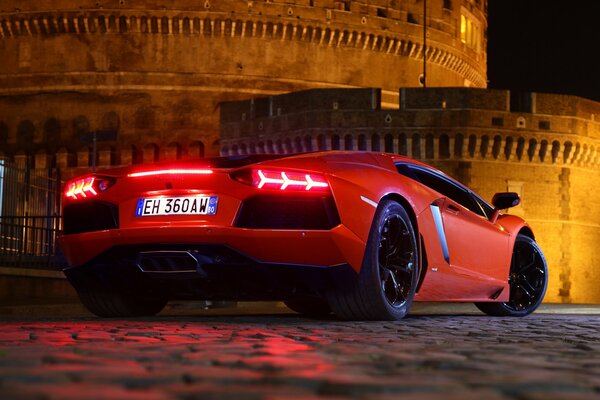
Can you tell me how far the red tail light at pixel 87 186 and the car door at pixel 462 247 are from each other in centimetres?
195

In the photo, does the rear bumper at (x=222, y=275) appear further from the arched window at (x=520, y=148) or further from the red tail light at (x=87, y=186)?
the arched window at (x=520, y=148)

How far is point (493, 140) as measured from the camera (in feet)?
99.1

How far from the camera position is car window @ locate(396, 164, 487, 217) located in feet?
22.0

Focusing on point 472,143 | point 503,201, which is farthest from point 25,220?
point 472,143

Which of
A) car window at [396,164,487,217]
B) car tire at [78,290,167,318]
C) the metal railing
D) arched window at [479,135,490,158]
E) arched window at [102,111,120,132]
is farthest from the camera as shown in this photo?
arched window at [102,111,120,132]

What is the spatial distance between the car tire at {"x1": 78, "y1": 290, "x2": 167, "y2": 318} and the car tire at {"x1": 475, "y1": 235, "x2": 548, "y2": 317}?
2.62 metres

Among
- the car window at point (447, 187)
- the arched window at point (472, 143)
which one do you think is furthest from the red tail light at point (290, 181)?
the arched window at point (472, 143)

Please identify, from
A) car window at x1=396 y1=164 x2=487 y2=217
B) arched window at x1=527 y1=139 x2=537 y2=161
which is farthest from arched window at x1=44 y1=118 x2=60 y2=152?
car window at x1=396 y1=164 x2=487 y2=217

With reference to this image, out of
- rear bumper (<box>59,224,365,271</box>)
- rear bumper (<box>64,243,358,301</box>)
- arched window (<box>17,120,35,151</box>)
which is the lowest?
rear bumper (<box>64,243,358,301</box>)

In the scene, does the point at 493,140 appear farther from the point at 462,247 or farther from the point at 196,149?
the point at 462,247

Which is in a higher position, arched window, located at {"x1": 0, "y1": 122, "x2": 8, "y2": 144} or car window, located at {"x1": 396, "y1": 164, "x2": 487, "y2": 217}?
arched window, located at {"x1": 0, "y1": 122, "x2": 8, "y2": 144}

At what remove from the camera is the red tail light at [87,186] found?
577cm

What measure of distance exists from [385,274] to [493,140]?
998 inches

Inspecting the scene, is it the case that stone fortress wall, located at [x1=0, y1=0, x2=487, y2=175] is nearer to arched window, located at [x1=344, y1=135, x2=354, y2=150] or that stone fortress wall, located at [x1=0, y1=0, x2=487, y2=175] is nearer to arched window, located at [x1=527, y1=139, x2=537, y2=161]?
arched window, located at [x1=344, y1=135, x2=354, y2=150]
